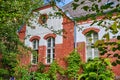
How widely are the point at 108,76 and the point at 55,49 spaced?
4.81 m

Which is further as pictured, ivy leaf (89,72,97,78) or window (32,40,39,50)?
window (32,40,39,50)

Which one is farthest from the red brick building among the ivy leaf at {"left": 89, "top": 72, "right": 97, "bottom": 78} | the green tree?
the ivy leaf at {"left": 89, "top": 72, "right": 97, "bottom": 78}

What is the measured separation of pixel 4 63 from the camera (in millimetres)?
18531

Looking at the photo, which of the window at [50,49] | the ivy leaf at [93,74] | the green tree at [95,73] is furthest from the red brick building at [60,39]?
the ivy leaf at [93,74]

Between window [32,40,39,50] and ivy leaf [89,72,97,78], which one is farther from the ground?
window [32,40,39,50]

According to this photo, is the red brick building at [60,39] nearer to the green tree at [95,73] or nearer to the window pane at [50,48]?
Result: the window pane at [50,48]

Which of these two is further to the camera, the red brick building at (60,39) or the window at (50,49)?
the window at (50,49)

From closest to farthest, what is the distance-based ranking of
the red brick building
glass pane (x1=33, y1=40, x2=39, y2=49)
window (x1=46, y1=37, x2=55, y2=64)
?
the red brick building, window (x1=46, y1=37, x2=55, y2=64), glass pane (x1=33, y1=40, x2=39, y2=49)

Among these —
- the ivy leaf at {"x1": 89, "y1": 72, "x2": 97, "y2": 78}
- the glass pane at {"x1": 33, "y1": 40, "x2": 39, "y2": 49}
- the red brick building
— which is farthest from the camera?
the glass pane at {"x1": 33, "y1": 40, "x2": 39, "y2": 49}

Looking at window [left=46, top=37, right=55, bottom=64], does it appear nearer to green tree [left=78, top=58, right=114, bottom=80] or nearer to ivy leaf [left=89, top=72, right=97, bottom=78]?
green tree [left=78, top=58, right=114, bottom=80]

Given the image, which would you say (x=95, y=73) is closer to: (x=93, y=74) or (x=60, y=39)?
(x=93, y=74)

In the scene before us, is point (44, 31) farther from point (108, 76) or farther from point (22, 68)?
point (108, 76)

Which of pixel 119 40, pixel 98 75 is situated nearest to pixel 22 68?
pixel 98 75

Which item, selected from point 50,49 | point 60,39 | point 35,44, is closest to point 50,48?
point 50,49
